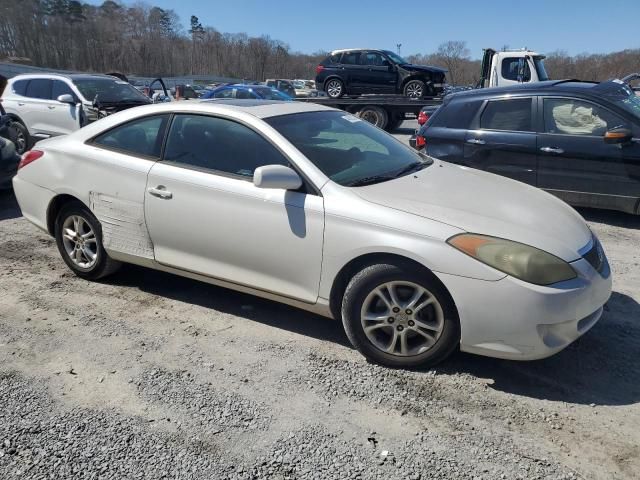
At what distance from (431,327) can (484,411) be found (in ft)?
1.70

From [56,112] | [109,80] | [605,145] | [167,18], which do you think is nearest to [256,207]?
[605,145]

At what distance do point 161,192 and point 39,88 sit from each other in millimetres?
8582

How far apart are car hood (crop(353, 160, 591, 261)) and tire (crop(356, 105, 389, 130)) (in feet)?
41.7

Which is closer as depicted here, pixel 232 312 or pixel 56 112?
pixel 232 312

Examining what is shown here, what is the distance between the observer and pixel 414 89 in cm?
1755

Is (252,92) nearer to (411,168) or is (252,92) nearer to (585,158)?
(585,158)

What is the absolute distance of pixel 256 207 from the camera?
3361mm

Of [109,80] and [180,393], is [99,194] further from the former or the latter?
[109,80]

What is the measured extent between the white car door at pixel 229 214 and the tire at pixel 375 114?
42.2 ft

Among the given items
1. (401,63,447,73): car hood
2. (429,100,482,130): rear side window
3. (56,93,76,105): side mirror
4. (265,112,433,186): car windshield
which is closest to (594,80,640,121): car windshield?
(429,100,482,130): rear side window

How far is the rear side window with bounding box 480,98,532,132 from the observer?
6391 mm

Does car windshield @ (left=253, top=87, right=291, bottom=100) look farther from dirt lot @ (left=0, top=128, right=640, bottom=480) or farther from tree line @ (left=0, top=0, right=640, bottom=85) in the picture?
tree line @ (left=0, top=0, right=640, bottom=85)

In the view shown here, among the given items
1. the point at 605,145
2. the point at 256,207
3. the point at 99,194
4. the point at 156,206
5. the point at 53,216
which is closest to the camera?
the point at 256,207

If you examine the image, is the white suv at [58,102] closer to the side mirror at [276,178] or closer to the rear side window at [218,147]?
the rear side window at [218,147]
